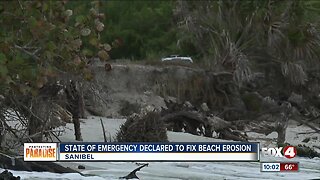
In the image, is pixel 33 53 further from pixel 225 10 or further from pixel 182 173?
pixel 225 10

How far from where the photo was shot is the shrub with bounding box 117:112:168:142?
10.7 m

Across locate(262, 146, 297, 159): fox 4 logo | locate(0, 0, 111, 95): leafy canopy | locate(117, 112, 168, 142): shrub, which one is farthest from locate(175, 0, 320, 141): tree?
locate(0, 0, 111, 95): leafy canopy

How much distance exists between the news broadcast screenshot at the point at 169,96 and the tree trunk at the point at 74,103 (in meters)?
0.03

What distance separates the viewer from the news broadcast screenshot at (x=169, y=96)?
5.73m

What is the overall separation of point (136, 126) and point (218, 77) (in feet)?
31.7

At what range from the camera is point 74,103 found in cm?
1123

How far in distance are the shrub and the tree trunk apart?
2.98 ft

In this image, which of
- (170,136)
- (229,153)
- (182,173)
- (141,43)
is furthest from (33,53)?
(141,43)

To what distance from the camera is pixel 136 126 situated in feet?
35.6

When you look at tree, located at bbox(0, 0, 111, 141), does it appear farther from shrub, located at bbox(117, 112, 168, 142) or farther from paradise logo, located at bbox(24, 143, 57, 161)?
shrub, located at bbox(117, 112, 168, 142)

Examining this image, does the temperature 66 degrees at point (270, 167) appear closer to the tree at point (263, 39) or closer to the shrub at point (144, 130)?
the shrub at point (144, 130)

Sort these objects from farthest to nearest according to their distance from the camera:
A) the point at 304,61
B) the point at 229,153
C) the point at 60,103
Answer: the point at 304,61 < the point at 60,103 < the point at 229,153

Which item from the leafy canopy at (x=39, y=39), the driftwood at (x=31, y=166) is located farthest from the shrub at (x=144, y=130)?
the leafy canopy at (x=39, y=39)

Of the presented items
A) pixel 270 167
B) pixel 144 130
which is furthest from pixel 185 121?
pixel 270 167
